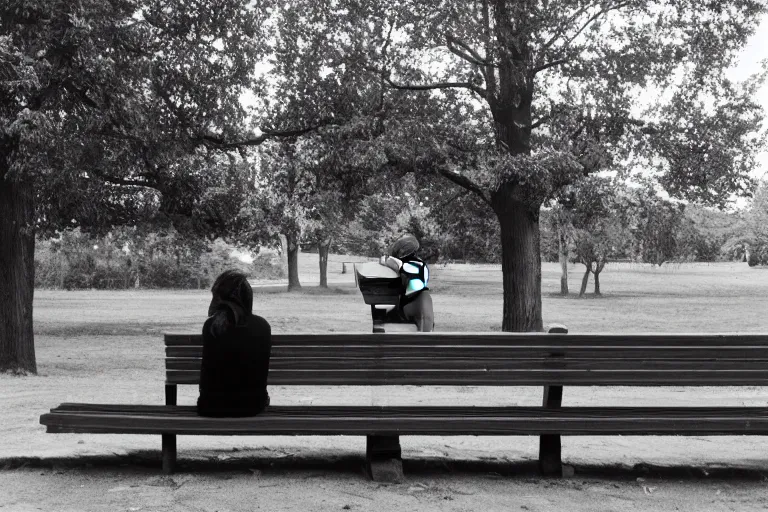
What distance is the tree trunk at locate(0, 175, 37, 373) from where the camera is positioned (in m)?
13.5

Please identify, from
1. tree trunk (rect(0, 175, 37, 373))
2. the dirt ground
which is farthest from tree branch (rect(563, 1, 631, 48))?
tree trunk (rect(0, 175, 37, 373))

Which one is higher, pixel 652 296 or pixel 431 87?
pixel 431 87

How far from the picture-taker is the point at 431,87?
1895 cm

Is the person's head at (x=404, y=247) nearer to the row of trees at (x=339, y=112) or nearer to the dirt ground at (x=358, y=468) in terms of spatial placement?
the dirt ground at (x=358, y=468)

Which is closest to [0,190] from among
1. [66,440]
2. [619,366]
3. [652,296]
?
[66,440]

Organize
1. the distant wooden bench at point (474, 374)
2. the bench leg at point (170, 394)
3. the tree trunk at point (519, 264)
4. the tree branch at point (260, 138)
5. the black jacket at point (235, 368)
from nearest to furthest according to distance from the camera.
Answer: the black jacket at point (235, 368)
the distant wooden bench at point (474, 374)
the bench leg at point (170, 394)
the tree branch at point (260, 138)
the tree trunk at point (519, 264)

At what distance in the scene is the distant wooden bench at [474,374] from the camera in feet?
16.8

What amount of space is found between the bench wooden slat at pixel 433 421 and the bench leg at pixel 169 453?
19 centimetres

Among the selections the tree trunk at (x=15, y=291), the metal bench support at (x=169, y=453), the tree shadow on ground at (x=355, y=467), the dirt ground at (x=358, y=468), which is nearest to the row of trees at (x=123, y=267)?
the tree trunk at (x=15, y=291)

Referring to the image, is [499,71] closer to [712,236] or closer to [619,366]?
[619,366]

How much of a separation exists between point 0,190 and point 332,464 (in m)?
10.2

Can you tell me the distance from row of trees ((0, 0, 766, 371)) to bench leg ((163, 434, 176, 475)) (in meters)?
7.99

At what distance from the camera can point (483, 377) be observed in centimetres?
527

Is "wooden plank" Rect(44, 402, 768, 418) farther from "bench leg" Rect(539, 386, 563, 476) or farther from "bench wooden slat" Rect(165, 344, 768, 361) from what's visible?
"bench wooden slat" Rect(165, 344, 768, 361)
